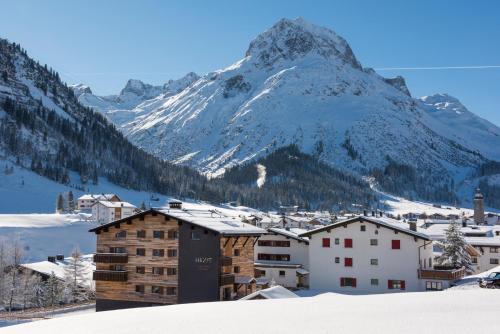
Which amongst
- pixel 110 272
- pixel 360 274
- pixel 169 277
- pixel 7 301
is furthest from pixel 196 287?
pixel 7 301

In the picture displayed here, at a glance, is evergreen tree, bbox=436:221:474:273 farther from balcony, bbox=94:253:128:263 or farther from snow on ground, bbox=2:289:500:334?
snow on ground, bbox=2:289:500:334

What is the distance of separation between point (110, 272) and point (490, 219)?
524 ft

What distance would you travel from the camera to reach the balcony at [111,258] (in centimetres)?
5809

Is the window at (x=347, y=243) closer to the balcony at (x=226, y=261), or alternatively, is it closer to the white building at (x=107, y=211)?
the balcony at (x=226, y=261)

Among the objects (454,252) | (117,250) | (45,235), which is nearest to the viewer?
(117,250)

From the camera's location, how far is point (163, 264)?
5684 centimetres

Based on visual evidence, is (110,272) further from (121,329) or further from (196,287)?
(121,329)

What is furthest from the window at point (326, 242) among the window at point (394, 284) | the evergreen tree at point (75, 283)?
the evergreen tree at point (75, 283)

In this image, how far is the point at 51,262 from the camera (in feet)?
305

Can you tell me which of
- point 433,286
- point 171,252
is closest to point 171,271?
point 171,252

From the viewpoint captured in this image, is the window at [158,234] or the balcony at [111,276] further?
the window at [158,234]

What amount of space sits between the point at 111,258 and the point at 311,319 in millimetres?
45486

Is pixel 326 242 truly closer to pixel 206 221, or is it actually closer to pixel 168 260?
pixel 206 221

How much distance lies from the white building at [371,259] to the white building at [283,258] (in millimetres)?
10796
